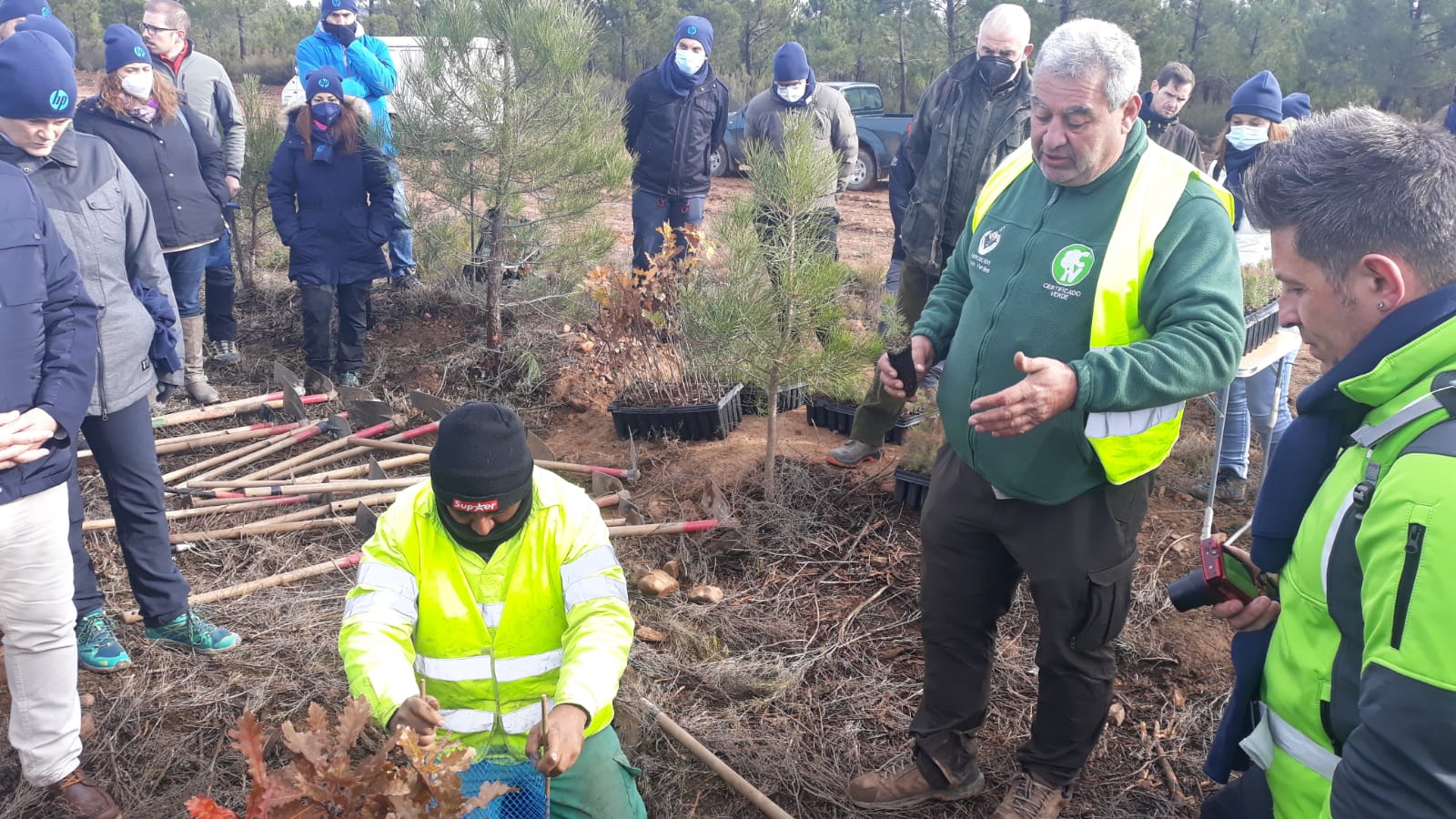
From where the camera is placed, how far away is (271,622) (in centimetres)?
363

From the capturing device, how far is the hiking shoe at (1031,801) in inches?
101

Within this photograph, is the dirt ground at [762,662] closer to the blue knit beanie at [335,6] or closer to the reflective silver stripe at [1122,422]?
the reflective silver stripe at [1122,422]

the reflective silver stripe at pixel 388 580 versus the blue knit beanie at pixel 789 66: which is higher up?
the blue knit beanie at pixel 789 66

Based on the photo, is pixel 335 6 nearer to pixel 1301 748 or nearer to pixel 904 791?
pixel 904 791

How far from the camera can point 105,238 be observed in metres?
3.11

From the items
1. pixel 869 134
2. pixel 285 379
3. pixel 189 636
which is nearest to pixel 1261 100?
pixel 285 379

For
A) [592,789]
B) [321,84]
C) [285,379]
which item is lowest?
[285,379]

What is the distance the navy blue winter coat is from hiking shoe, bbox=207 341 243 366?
0.88m

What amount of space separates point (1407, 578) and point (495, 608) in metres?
1.64

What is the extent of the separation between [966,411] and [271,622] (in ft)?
8.61

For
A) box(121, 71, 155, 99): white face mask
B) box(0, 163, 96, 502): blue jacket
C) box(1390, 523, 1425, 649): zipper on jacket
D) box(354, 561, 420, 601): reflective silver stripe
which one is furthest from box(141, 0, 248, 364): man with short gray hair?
box(1390, 523, 1425, 649): zipper on jacket

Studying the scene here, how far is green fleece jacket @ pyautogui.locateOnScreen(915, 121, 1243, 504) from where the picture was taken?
2.09 metres

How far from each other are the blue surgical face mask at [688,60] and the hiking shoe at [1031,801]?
4839 millimetres

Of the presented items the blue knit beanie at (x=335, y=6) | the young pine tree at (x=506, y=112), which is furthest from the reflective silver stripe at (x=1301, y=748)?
the blue knit beanie at (x=335, y=6)
